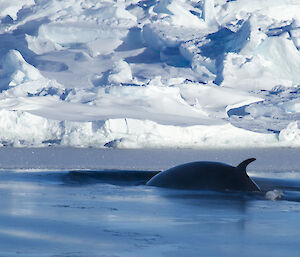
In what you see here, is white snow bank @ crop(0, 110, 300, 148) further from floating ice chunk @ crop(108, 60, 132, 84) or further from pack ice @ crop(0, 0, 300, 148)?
floating ice chunk @ crop(108, 60, 132, 84)

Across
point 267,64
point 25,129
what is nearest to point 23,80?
point 25,129

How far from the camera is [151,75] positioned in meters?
102

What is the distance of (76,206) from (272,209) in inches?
143

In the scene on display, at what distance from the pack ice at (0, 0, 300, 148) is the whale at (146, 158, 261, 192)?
3687 cm

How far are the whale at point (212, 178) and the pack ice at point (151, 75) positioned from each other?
36.9m

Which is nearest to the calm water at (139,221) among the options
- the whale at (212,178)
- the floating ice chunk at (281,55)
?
the whale at (212,178)

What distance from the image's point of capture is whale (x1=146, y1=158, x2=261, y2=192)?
628 inches

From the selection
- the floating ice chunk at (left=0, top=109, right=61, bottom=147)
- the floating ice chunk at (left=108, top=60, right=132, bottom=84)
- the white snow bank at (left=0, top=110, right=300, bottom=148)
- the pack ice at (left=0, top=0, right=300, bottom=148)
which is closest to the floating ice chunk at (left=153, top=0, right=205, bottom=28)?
the pack ice at (left=0, top=0, right=300, bottom=148)

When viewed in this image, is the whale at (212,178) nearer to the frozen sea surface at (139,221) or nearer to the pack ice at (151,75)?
the frozen sea surface at (139,221)

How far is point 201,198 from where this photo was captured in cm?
1462

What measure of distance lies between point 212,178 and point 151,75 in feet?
282

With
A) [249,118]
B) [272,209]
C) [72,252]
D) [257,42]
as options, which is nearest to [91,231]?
[72,252]

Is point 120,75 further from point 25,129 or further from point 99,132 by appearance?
point 25,129

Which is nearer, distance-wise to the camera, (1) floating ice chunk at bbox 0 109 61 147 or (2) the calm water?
(2) the calm water
